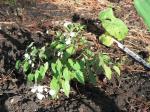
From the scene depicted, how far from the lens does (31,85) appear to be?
2.21m

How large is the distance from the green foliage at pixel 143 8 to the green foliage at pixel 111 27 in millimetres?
2263

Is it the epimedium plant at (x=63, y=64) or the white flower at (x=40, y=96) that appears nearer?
the epimedium plant at (x=63, y=64)

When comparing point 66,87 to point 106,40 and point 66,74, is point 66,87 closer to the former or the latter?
point 66,74

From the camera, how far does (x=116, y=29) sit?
104 inches

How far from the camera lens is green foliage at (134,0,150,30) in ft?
1.15

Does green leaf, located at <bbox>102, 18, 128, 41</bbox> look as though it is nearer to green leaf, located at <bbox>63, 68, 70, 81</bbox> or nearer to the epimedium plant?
the epimedium plant

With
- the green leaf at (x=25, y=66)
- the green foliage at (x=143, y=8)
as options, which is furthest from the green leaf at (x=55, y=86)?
the green foliage at (x=143, y=8)

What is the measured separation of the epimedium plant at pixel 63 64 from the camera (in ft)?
6.61

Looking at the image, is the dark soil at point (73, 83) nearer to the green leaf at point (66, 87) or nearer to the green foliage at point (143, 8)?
the green leaf at point (66, 87)

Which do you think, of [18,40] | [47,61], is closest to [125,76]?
[47,61]

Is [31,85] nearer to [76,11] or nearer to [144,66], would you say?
[144,66]

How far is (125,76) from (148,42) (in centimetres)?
61

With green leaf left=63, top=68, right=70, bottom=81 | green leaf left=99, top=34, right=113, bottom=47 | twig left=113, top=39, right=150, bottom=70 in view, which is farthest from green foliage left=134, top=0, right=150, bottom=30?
green leaf left=99, top=34, right=113, bottom=47

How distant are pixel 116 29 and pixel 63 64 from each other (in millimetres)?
732
